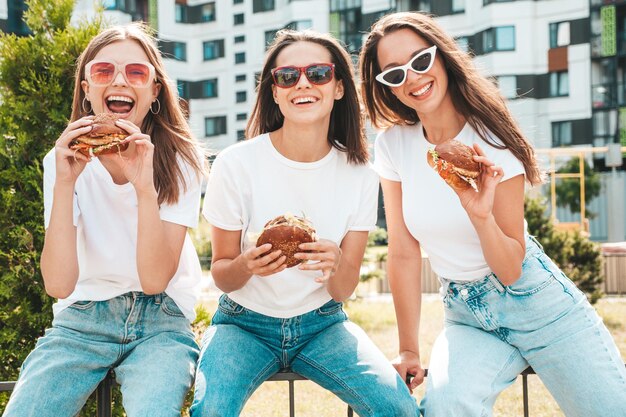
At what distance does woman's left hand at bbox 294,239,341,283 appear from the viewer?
2943 millimetres

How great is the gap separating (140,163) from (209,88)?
143 ft

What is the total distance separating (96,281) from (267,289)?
2.76 ft

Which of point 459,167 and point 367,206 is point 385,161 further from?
point 459,167

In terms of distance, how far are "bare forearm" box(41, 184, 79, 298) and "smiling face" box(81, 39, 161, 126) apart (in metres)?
0.51

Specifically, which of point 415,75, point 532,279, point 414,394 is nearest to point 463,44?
point 414,394

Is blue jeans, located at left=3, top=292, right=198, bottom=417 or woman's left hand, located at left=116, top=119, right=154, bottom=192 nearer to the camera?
blue jeans, located at left=3, top=292, right=198, bottom=417

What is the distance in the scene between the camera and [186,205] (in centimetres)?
329

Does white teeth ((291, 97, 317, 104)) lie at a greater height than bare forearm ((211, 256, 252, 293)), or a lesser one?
greater

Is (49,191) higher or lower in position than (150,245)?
higher

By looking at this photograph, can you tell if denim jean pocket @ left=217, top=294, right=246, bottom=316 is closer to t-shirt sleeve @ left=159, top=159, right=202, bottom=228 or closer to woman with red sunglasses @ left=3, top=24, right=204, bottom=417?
woman with red sunglasses @ left=3, top=24, right=204, bottom=417

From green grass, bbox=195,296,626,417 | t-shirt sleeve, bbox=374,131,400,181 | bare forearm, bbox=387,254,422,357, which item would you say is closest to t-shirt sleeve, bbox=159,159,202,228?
t-shirt sleeve, bbox=374,131,400,181

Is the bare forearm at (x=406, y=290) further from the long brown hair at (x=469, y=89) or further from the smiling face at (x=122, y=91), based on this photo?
the smiling face at (x=122, y=91)

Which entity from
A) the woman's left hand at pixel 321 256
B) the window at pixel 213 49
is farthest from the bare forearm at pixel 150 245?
the window at pixel 213 49

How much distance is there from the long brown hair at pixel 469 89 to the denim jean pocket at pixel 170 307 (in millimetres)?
1642
